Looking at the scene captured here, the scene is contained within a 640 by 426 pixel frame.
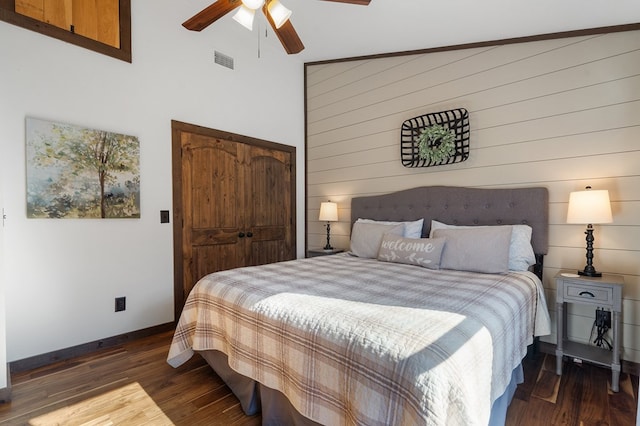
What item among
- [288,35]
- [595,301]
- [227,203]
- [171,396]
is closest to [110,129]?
[227,203]

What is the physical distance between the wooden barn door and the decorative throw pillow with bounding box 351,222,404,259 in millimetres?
1222

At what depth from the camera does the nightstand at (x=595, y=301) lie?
2098 millimetres

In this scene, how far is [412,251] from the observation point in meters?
2.71

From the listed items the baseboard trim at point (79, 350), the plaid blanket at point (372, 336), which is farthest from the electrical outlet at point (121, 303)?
the plaid blanket at point (372, 336)

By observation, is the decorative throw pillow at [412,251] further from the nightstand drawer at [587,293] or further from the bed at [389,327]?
the nightstand drawer at [587,293]

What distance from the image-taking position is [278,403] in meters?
1.61

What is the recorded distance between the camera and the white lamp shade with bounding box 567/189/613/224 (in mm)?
2221

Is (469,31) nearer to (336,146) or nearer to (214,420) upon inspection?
(336,146)

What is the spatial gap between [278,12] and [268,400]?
2272 mm

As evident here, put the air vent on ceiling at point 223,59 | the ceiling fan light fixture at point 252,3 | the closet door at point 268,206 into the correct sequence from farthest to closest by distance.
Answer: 1. the closet door at point 268,206
2. the air vent on ceiling at point 223,59
3. the ceiling fan light fixture at point 252,3

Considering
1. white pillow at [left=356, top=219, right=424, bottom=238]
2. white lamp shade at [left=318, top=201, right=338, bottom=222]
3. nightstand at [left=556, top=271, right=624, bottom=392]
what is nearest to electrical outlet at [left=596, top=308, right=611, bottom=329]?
nightstand at [left=556, top=271, right=624, bottom=392]

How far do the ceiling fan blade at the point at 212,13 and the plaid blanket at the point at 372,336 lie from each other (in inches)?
70.0

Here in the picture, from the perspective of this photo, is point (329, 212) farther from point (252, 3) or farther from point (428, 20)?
point (252, 3)

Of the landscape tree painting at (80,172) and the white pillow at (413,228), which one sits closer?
the landscape tree painting at (80,172)
